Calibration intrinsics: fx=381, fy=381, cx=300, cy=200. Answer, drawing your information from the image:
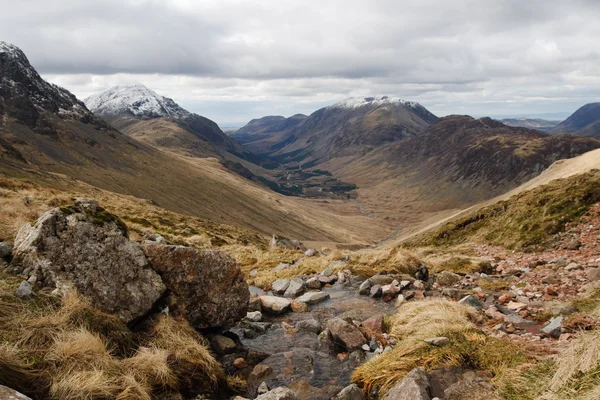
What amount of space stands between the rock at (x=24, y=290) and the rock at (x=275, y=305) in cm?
860

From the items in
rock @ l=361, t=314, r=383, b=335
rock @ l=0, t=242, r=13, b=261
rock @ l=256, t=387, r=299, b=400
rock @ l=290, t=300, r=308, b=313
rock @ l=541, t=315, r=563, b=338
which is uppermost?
rock @ l=0, t=242, r=13, b=261

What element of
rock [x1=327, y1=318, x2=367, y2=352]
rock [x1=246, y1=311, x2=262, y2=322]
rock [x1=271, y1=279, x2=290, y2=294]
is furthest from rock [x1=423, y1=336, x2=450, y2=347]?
rock [x1=271, y1=279, x2=290, y2=294]

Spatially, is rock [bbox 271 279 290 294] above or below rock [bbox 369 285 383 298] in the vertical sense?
below

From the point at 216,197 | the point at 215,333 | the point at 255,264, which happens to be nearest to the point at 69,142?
the point at 216,197

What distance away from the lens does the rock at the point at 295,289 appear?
1848 centimetres

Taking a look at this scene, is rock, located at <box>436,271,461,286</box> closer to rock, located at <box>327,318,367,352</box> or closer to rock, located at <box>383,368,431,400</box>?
rock, located at <box>327,318,367,352</box>

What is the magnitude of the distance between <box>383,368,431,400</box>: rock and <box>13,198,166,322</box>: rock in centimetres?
704

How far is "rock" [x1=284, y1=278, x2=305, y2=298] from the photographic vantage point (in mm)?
18484

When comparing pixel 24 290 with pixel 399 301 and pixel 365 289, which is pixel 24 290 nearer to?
pixel 399 301

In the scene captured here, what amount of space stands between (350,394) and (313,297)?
817cm

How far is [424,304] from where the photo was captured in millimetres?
12844

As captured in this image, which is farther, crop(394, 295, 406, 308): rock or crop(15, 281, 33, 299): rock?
crop(394, 295, 406, 308): rock

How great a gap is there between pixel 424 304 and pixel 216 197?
576 feet

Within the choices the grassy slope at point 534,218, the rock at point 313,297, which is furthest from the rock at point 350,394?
the grassy slope at point 534,218
